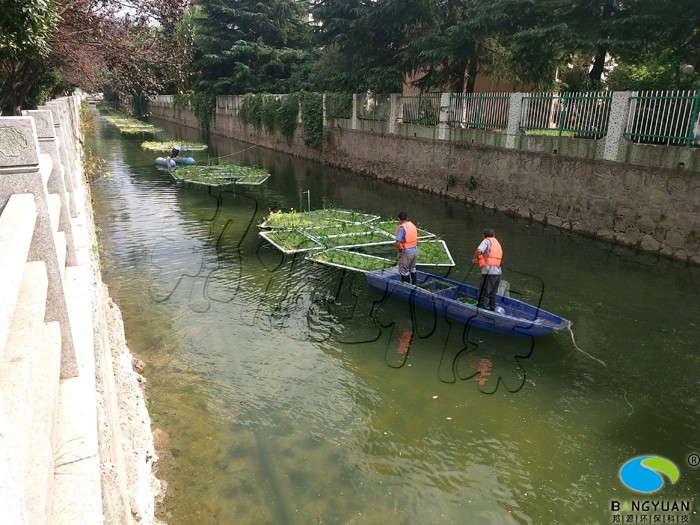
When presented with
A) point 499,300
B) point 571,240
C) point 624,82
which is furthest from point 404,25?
point 499,300

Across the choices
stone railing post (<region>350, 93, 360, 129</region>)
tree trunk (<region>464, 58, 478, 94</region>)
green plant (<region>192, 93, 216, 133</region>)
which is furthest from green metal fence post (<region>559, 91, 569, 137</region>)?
green plant (<region>192, 93, 216, 133</region>)

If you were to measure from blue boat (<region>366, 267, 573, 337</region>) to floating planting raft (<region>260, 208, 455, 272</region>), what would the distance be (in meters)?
1.32

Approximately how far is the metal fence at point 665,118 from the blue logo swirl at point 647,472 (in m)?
10.1

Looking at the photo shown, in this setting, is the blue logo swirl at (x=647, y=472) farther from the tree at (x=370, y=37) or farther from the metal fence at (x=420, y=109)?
the tree at (x=370, y=37)

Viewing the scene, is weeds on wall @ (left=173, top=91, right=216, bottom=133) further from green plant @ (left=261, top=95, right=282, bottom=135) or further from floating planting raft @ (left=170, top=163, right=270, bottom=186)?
floating planting raft @ (left=170, top=163, right=270, bottom=186)

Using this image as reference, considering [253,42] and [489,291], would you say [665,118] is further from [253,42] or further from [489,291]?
[253,42]

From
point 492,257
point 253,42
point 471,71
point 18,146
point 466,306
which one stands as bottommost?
point 466,306

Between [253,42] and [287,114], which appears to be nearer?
[287,114]

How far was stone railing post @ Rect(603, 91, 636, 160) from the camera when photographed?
1473cm

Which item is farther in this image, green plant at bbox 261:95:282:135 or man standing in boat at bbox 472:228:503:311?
green plant at bbox 261:95:282:135

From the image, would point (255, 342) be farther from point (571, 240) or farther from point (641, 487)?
point (571, 240)

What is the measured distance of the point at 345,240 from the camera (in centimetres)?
1443

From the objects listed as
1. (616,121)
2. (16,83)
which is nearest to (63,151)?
(16,83)

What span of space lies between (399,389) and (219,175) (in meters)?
18.8
